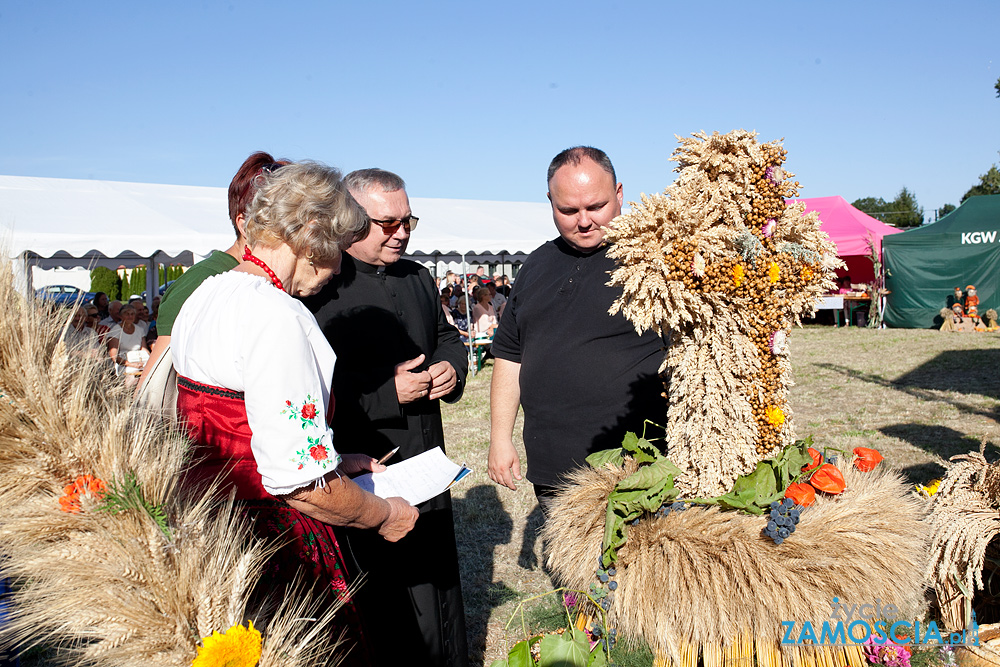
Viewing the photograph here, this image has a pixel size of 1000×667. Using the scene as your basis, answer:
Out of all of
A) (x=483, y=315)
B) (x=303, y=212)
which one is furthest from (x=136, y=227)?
(x=303, y=212)

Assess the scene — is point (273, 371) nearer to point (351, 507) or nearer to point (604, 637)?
point (351, 507)

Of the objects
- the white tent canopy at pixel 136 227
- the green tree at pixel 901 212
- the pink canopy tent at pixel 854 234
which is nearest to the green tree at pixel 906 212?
the green tree at pixel 901 212

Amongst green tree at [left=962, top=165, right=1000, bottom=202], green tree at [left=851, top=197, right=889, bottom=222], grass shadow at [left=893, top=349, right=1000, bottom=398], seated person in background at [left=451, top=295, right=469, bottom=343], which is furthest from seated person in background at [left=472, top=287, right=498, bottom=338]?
green tree at [left=851, top=197, right=889, bottom=222]

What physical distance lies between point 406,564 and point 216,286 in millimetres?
1530

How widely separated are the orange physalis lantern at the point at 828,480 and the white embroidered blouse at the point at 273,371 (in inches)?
46.3

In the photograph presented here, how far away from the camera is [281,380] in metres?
1.27

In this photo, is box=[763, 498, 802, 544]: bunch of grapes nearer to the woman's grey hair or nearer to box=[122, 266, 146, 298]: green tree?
the woman's grey hair

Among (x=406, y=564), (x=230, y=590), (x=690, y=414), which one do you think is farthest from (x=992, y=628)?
(x=230, y=590)

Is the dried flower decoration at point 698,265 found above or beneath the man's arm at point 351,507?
above

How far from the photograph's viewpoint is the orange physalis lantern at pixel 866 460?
1.80m

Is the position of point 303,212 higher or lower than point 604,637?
higher

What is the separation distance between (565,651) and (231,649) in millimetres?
750

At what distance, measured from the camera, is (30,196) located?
991 cm

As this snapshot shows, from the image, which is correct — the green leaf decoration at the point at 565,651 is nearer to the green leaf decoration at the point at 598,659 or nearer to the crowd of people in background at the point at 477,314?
the green leaf decoration at the point at 598,659
